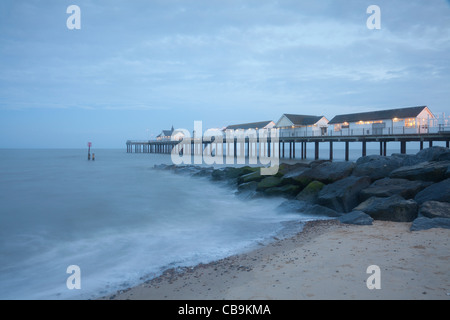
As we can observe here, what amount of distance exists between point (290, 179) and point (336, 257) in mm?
7483

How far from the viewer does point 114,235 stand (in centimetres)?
843

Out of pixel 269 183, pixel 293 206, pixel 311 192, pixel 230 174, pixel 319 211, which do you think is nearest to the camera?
pixel 319 211

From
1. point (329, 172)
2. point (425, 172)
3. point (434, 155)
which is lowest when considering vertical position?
point (329, 172)

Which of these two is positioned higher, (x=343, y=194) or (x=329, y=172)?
(x=329, y=172)

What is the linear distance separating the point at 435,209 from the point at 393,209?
0.90 metres

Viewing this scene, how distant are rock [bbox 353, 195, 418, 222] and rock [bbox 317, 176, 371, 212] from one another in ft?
3.46

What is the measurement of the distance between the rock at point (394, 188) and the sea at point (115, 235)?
203cm

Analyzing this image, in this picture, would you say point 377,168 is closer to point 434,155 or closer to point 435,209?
point 434,155

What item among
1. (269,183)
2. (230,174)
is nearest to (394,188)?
(269,183)

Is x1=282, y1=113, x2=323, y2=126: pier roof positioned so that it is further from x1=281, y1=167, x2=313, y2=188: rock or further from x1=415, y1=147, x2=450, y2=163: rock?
x1=281, y1=167, x2=313, y2=188: rock

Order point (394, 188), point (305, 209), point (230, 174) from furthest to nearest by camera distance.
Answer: point (230, 174) < point (305, 209) < point (394, 188)

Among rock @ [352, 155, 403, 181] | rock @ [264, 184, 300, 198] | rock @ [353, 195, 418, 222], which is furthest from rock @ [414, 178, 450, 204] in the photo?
rock @ [264, 184, 300, 198]

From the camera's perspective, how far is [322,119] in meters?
38.5
